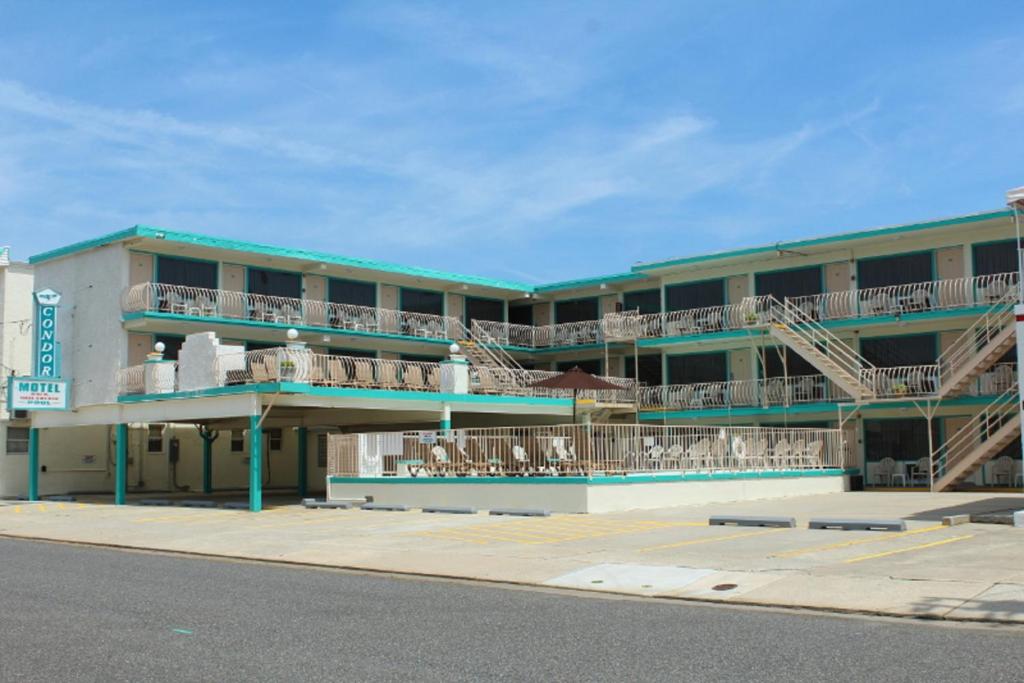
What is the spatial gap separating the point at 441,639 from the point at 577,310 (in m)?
35.7

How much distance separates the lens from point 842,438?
103ft

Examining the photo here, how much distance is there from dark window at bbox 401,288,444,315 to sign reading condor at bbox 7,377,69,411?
1342cm

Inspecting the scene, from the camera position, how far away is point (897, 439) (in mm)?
33906

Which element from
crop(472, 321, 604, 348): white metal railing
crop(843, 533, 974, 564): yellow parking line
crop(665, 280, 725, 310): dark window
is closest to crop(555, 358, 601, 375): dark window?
crop(472, 321, 604, 348): white metal railing

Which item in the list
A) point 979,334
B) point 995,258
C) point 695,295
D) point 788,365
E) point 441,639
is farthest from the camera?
point 695,295

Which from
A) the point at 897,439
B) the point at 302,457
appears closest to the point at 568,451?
the point at 302,457

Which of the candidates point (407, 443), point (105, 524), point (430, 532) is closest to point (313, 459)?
point (407, 443)

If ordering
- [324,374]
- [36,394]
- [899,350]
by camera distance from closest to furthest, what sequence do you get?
[324,374] < [36,394] < [899,350]

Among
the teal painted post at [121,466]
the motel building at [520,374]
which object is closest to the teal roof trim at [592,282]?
the motel building at [520,374]

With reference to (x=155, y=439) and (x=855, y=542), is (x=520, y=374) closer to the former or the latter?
(x=155, y=439)

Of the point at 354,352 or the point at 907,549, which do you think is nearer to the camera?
the point at 907,549

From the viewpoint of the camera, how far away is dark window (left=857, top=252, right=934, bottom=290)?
33781 mm

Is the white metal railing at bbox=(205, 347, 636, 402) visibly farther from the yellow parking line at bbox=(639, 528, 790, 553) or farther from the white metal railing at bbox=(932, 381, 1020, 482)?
the yellow parking line at bbox=(639, 528, 790, 553)

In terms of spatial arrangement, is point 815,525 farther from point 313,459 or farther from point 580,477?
point 313,459
